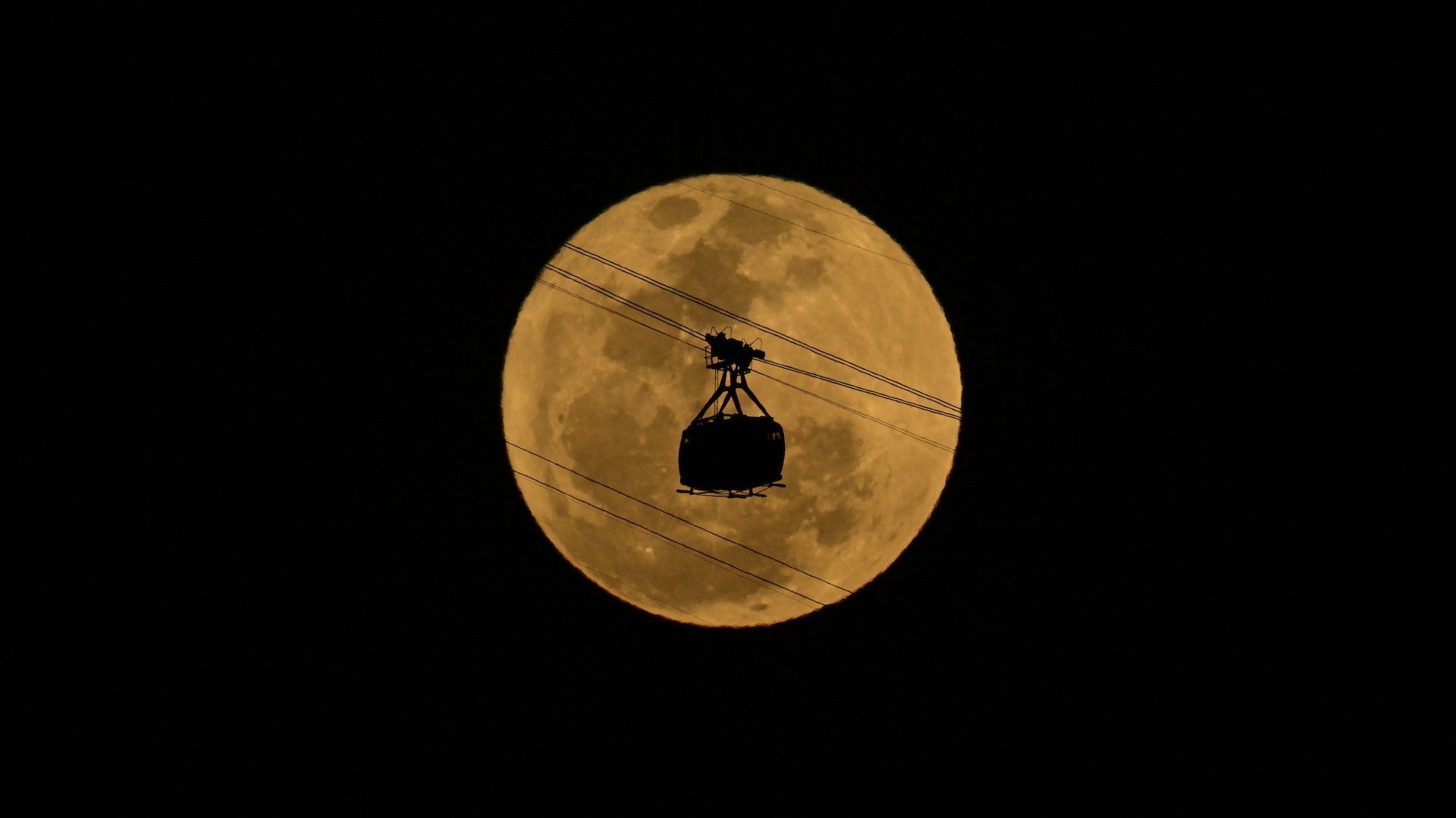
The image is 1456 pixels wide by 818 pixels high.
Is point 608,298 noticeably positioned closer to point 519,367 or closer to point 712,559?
point 519,367

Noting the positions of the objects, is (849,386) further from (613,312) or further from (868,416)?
(613,312)

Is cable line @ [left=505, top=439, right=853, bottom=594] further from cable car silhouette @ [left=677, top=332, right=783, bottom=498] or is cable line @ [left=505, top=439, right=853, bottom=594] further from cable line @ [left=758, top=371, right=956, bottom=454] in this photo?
cable line @ [left=758, top=371, right=956, bottom=454]

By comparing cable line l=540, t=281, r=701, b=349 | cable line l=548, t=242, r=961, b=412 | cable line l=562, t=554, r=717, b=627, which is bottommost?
cable line l=562, t=554, r=717, b=627

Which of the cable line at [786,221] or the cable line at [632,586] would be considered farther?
the cable line at [632,586]

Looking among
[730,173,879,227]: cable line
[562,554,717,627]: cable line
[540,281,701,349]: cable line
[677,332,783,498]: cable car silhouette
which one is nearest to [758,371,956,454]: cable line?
[540,281,701,349]: cable line

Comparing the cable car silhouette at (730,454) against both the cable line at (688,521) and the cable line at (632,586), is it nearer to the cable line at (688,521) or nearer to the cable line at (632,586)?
the cable line at (688,521)

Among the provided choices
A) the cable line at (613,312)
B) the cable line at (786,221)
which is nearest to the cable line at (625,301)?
the cable line at (613,312)

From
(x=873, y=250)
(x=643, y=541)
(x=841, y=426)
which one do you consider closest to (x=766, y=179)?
(x=873, y=250)

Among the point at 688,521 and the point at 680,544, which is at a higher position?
the point at 688,521

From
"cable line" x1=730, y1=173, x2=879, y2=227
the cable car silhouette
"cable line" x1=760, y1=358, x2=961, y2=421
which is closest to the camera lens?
the cable car silhouette

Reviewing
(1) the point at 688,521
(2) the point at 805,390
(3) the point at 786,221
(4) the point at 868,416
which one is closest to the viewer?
(2) the point at 805,390

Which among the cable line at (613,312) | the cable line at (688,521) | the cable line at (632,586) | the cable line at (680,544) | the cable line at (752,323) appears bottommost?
the cable line at (632,586)

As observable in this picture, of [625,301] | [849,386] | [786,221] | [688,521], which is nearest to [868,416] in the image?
[849,386]

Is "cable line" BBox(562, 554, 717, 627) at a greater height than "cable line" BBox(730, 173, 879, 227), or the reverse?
"cable line" BBox(730, 173, 879, 227)
